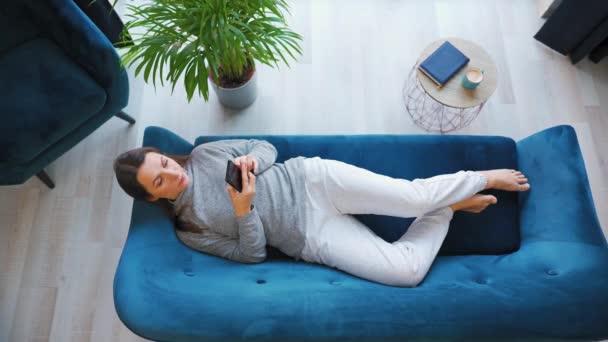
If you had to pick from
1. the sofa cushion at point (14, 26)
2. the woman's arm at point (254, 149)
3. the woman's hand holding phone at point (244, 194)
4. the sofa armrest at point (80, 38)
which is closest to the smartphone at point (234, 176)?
the woman's hand holding phone at point (244, 194)

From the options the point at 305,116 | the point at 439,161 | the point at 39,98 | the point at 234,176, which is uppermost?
the point at 439,161

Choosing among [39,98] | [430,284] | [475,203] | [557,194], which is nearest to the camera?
[430,284]

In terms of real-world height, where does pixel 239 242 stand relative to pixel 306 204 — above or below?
below

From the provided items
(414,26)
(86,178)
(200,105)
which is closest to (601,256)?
(414,26)

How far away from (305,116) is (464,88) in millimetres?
842

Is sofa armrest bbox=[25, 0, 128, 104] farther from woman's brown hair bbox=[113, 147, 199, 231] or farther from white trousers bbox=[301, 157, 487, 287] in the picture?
white trousers bbox=[301, 157, 487, 287]

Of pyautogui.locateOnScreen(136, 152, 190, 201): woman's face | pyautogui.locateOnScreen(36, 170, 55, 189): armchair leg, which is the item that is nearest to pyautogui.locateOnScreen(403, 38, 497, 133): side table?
pyautogui.locateOnScreen(136, 152, 190, 201): woman's face

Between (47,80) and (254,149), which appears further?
(47,80)

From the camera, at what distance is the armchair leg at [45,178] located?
1951 millimetres

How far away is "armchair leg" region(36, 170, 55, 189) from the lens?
1951mm

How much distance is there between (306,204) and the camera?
151cm

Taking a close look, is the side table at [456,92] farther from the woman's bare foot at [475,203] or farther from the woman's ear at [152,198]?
the woman's ear at [152,198]

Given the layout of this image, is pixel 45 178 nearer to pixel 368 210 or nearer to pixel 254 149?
pixel 254 149

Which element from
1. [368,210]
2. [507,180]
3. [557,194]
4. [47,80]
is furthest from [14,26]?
[557,194]
